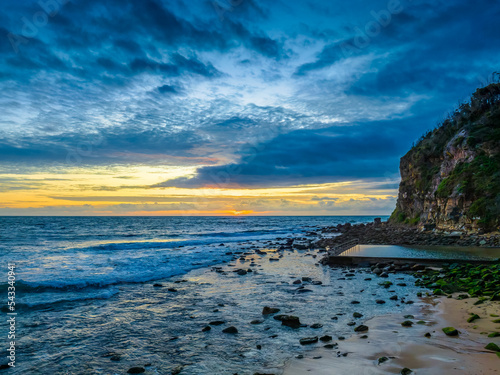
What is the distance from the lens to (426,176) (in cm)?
4731

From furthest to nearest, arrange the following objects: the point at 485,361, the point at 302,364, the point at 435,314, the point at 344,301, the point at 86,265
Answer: the point at 86,265 < the point at 344,301 < the point at 435,314 < the point at 302,364 < the point at 485,361

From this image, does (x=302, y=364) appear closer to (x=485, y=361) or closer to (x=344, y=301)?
(x=485, y=361)

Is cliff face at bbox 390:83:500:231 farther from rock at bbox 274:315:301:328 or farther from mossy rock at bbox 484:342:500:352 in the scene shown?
rock at bbox 274:315:301:328

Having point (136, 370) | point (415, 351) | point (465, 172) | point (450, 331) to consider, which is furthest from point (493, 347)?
point (465, 172)

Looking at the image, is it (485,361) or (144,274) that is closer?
(485,361)

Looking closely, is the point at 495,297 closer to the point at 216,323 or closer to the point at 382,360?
the point at 382,360

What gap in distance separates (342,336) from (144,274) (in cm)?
1558

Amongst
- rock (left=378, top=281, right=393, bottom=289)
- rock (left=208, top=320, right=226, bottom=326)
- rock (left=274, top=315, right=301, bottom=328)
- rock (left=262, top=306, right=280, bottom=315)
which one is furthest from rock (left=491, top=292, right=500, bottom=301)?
rock (left=208, top=320, right=226, bottom=326)

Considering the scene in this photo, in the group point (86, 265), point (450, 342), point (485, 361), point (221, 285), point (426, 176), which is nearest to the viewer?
point (485, 361)

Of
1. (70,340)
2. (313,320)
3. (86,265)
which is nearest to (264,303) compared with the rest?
(313,320)

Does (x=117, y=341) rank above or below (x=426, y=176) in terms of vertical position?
below

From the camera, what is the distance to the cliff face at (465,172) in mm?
30688

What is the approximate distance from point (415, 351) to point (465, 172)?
33531mm

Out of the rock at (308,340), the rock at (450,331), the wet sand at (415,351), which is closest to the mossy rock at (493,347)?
the wet sand at (415,351)
